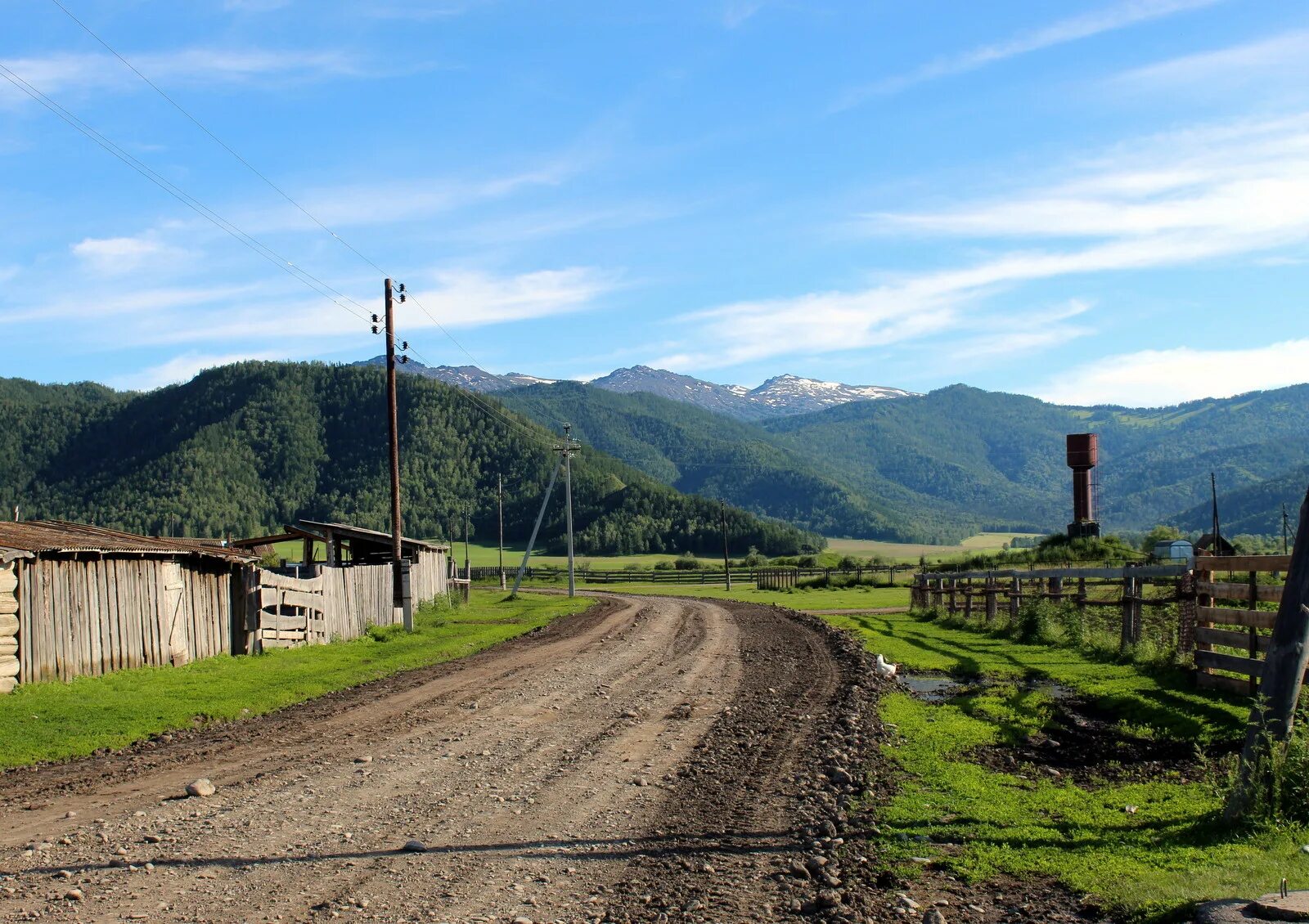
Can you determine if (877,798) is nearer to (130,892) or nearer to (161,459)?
(130,892)

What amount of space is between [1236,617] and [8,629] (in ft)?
54.8

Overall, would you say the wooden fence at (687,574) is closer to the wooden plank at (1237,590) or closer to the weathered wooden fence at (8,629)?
the wooden plank at (1237,590)

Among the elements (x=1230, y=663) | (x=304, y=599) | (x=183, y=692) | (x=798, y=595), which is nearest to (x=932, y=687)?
(x=1230, y=663)

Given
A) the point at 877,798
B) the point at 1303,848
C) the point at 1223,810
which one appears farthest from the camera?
the point at 877,798

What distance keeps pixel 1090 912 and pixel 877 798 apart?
2909 mm

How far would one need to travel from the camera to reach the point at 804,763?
10445mm

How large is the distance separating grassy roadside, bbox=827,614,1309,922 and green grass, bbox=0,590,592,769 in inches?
352

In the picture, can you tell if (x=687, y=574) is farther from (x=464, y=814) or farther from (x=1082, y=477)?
(x=464, y=814)

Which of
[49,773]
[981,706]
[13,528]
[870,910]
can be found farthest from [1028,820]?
[13,528]

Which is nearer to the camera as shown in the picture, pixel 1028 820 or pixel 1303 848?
pixel 1303 848

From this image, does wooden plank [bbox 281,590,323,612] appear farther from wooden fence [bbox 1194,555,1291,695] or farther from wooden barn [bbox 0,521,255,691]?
wooden fence [bbox 1194,555,1291,695]

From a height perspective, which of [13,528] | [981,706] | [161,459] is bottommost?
[981,706]

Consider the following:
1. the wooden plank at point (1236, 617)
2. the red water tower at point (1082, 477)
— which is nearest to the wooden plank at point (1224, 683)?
the wooden plank at point (1236, 617)

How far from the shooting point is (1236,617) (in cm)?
1341
